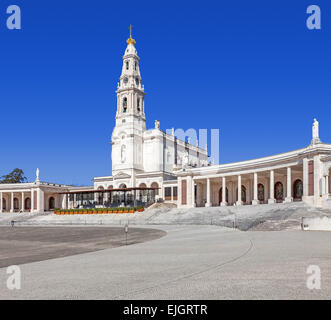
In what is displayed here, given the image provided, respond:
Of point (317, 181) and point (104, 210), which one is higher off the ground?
point (317, 181)

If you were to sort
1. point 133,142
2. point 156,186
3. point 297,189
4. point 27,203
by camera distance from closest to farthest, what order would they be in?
point 297,189
point 156,186
point 133,142
point 27,203

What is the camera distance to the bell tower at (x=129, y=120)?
277 ft

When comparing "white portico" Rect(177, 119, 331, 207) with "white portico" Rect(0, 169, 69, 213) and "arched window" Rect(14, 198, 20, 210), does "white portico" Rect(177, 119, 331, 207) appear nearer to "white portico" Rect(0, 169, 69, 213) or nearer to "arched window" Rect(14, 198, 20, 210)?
"white portico" Rect(0, 169, 69, 213)

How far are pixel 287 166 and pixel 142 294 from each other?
4657 centimetres

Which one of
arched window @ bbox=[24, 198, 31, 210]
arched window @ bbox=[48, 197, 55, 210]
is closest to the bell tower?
arched window @ bbox=[48, 197, 55, 210]

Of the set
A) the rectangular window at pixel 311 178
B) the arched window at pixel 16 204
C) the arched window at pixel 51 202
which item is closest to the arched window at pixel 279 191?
the rectangular window at pixel 311 178

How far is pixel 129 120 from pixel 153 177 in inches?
634

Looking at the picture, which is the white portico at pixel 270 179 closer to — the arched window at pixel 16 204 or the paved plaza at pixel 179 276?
the paved plaza at pixel 179 276

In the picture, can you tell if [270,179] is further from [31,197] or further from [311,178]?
[31,197]

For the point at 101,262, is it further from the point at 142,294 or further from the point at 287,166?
the point at 287,166

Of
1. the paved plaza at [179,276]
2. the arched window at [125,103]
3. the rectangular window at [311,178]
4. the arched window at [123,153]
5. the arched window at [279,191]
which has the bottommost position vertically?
the paved plaza at [179,276]

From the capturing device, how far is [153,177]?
79062 mm

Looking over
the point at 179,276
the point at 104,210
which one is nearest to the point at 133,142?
the point at 104,210

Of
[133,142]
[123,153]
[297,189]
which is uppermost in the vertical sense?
[133,142]
